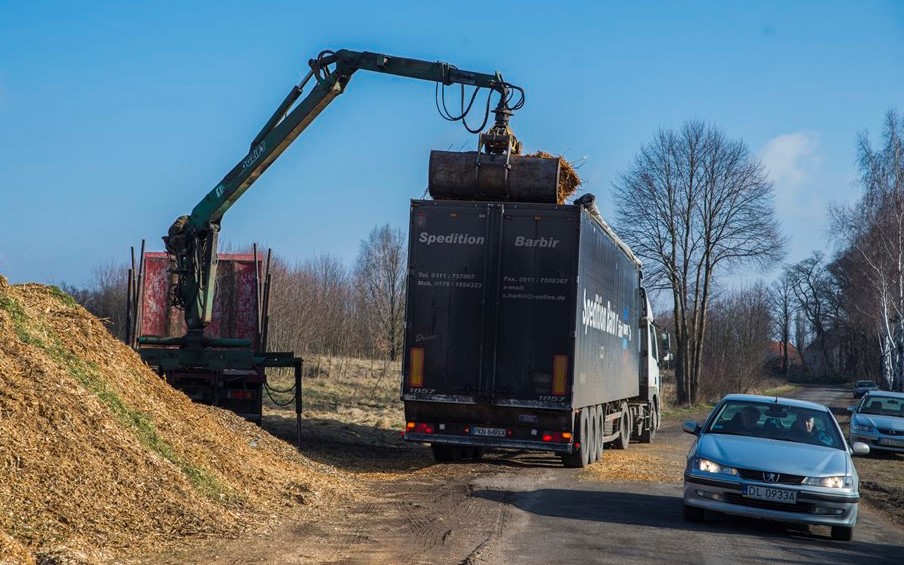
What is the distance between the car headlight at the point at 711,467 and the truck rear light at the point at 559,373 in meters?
3.92

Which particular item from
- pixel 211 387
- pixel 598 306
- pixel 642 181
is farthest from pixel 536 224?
pixel 642 181

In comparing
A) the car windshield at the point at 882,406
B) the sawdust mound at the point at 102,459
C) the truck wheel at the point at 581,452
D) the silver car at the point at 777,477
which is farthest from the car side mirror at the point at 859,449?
the car windshield at the point at 882,406

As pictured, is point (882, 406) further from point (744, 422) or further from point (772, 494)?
point (772, 494)

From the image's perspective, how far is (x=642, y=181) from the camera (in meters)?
49.0

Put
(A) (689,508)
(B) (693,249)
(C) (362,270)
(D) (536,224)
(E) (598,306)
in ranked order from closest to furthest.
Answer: (A) (689,508)
(D) (536,224)
(E) (598,306)
(B) (693,249)
(C) (362,270)

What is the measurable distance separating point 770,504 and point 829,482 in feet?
2.20

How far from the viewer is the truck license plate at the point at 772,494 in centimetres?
1095

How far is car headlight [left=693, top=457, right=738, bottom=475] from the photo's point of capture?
36.8ft

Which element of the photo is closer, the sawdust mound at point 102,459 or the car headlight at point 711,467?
the sawdust mound at point 102,459

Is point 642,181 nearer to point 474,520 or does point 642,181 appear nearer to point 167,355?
point 167,355

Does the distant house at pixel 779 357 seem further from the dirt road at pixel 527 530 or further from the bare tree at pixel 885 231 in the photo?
the dirt road at pixel 527 530

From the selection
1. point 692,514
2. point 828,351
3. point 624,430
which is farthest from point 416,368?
point 828,351

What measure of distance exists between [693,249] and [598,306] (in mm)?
32520

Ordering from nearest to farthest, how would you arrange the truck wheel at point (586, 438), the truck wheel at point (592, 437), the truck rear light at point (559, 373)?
the truck rear light at point (559, 373) → the truck wheel at point (586, 438) → the truck wheel at point (592, 437)
